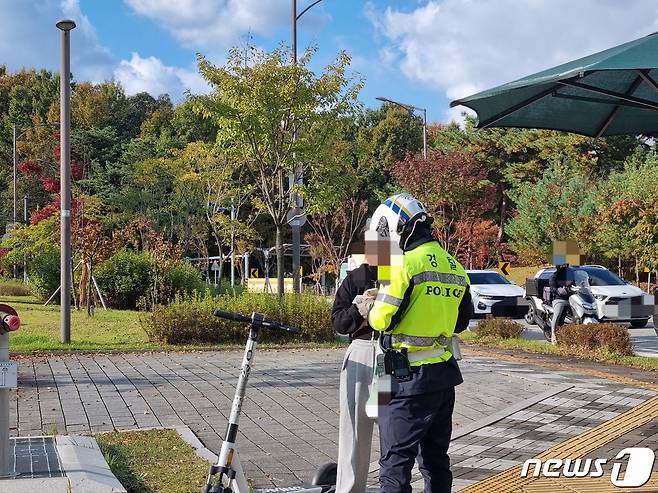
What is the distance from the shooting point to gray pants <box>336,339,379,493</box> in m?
4.38

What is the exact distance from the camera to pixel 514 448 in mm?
6543

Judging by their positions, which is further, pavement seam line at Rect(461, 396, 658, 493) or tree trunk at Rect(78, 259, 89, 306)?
tree trunk at Rect(78, 259, 89, 306)

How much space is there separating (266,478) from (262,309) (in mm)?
8187

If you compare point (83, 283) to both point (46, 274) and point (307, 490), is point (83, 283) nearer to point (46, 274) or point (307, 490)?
point (46, 274)

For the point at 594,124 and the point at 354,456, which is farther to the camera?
the point at 594,124

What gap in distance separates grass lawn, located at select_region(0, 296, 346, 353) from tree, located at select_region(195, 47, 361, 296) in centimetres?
258

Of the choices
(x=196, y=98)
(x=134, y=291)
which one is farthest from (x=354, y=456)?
(x=134, y=291)

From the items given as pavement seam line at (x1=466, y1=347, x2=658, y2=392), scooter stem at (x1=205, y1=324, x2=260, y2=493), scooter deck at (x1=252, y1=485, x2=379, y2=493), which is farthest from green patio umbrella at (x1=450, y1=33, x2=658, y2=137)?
pavement seam line at (x1=466, y1=347, x2=658, y2=392)

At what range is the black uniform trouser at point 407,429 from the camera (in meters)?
3.94

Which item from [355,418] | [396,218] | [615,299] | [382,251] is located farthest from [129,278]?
[396,218]

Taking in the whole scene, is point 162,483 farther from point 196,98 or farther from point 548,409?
point 196,98

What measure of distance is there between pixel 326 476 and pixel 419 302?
161 centimetres

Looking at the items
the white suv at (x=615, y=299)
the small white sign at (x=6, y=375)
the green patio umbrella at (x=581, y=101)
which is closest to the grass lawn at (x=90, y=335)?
the white suv at (x=615, y=299)

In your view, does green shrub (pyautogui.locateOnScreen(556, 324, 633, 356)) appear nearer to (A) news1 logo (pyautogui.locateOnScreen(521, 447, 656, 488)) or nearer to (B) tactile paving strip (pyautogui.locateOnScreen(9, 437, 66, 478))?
(A) news1 logo (pyautogui.locateOnScreen(521, 447, 656, 488))
